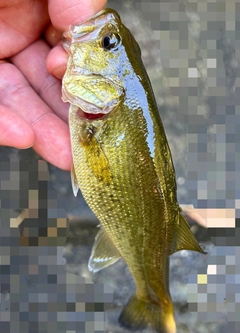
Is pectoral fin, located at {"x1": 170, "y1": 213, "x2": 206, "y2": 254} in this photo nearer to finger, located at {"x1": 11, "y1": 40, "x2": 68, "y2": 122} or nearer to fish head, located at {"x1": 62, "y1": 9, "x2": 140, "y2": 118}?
fish head, located at {"x1": 62, "y1": 9, "x2": 140, "y2": 118}

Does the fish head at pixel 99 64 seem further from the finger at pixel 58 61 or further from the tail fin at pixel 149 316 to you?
the tail fin at pixel 149 316

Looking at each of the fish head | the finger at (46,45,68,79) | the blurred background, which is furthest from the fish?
the blurred background

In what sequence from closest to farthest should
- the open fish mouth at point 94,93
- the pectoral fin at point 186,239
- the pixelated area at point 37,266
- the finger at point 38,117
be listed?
the open fish mouth at point 94,93 < the pectoral fin at point 186,239 < the finger at point 38,117 < the pixelated area at point 37,266

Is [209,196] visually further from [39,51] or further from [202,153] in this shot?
[39,51]

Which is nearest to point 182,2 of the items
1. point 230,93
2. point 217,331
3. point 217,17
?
point 217,17

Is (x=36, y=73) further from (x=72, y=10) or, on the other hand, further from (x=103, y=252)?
(x=103, y=252)

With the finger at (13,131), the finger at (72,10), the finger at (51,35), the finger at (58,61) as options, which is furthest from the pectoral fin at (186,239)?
the finger at (51,35)
